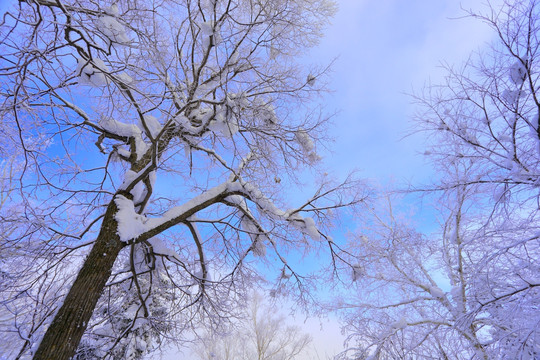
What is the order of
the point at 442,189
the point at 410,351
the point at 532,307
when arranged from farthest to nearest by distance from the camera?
the point at 410,351 → the point at 442,189 → the point at 532,307

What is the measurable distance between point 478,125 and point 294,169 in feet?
9.59

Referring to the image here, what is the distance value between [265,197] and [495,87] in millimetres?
3580

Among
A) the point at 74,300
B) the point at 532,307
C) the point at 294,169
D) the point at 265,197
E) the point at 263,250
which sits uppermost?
the point at 294,169

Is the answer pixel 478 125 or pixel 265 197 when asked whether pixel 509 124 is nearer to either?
pixel 478 125

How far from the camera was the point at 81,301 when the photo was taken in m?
3.23

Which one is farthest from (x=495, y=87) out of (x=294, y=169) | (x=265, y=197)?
(x=265, y=197)

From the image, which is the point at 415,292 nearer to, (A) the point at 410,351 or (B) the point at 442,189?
(A) the point at 410,351

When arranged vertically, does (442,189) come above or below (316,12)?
below

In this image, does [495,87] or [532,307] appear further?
[495,87]

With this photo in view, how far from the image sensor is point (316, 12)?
4.72 metres

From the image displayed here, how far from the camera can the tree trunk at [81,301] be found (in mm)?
2908

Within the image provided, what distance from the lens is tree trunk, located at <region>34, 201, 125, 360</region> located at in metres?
2.91

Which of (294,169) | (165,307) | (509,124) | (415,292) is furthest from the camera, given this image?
(415,292)

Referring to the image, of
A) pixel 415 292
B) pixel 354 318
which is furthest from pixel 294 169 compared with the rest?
pixel 415 292
